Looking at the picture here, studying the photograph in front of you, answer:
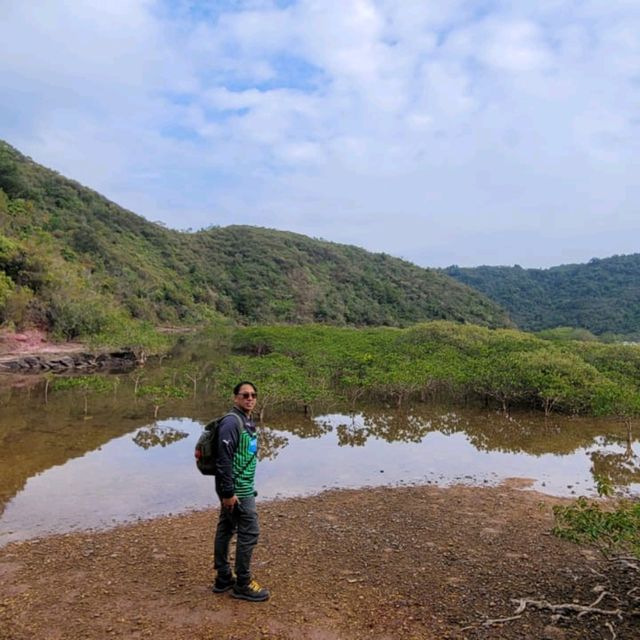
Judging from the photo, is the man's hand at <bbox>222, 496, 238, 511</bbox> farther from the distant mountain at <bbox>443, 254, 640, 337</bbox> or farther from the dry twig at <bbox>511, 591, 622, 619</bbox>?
the distant mountain at <bbox>443, 254, 640, 337</bbox>

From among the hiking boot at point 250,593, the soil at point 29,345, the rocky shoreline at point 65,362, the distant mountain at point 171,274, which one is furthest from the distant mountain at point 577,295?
the hiking boot at point 250,593

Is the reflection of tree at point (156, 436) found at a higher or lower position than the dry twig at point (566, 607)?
lower

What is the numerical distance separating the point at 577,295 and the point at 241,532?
80197 millimetres

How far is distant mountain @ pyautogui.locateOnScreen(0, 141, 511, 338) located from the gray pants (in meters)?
28.4

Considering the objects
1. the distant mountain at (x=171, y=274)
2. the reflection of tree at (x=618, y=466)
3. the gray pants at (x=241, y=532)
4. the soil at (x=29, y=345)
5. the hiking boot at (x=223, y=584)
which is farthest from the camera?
the distant mountain at (x=171, y=274)

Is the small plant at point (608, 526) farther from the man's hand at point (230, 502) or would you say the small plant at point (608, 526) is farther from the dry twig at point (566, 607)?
the man's hand at point (230, 502)

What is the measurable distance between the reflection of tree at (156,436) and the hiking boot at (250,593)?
7523mm

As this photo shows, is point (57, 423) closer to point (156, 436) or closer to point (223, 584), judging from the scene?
point (156, 436)

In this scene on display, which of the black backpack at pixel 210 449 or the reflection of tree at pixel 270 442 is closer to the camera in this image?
the black backpack at pixel 210 449

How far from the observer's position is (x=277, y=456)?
11.1 meters

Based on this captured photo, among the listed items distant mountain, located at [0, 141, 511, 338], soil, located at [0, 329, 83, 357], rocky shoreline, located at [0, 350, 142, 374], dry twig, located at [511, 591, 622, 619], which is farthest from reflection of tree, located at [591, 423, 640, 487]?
distant mountain, located at [0, 141, 511, 338]

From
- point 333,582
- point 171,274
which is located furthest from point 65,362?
point 171,274

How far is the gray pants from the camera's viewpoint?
4539mm

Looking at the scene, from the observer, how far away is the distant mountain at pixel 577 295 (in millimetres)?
63006
